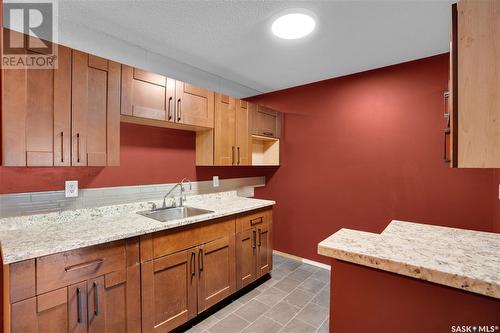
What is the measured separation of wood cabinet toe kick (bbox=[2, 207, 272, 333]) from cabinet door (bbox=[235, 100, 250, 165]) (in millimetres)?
750

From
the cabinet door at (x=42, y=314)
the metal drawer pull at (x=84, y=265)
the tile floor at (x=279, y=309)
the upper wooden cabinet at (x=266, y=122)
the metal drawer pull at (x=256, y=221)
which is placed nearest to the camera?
the cabinet door at (x=42, y=314)

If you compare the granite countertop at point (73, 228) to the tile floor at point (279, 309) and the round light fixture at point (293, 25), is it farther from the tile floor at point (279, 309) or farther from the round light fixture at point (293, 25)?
the round light fixture at point (293, 25)

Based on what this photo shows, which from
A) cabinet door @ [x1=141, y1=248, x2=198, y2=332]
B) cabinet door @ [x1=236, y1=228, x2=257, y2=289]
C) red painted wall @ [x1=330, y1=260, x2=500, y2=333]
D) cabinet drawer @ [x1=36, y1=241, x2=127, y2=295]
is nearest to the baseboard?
cabinet door @ [x1=236, y1=228, x2=257, y2=289]

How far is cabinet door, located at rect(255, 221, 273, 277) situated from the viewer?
8.34 ft

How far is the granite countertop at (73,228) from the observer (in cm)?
126

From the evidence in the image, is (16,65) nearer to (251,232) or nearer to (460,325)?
(251,232)

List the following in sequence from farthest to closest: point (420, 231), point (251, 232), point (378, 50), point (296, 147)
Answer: point (296, 147) → point (251, 232) → point (378, 50) → point (420, 231)

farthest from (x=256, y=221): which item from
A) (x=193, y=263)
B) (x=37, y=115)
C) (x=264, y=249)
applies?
(x=37, y=115)

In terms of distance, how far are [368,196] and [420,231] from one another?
53.5 inches

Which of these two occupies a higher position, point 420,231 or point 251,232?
point 420,231

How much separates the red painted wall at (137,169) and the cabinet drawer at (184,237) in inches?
30.6

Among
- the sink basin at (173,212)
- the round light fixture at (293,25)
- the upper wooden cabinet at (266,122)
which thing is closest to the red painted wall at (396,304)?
the sink basin at (173,212)

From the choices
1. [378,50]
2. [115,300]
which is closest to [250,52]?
[378,50]

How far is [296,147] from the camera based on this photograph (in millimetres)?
3254
